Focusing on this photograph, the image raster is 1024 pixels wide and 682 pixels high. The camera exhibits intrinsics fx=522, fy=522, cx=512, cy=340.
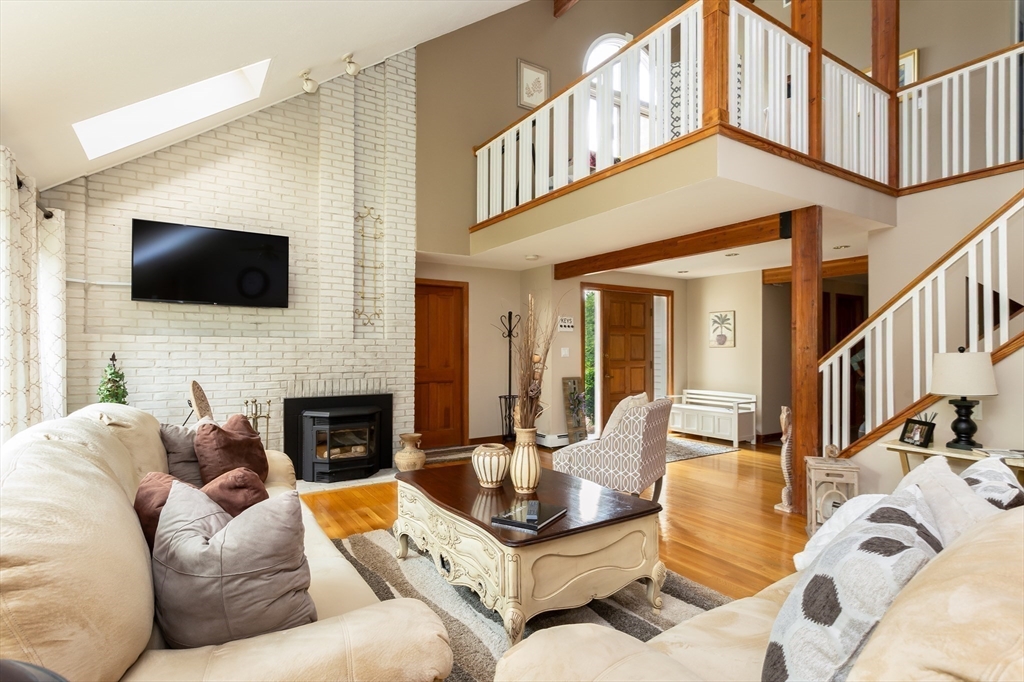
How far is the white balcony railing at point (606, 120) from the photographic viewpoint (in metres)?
3.44

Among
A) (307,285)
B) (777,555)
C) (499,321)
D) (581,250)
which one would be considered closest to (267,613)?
(777,555)

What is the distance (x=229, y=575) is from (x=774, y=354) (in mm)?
7135

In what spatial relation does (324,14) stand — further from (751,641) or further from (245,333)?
(751,641)

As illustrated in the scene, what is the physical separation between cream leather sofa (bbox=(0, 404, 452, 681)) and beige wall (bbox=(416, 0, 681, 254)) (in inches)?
180

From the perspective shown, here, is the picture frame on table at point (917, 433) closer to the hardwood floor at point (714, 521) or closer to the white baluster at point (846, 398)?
the white baluster at point (846, 398)

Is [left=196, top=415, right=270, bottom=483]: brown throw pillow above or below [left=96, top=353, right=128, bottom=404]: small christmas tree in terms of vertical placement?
below

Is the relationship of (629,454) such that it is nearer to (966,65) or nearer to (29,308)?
(29,308)

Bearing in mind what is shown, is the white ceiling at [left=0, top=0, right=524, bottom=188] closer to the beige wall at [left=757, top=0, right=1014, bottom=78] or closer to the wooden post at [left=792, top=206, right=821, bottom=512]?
the wooden post at [left=792, top=206, right=821, bottom=512]

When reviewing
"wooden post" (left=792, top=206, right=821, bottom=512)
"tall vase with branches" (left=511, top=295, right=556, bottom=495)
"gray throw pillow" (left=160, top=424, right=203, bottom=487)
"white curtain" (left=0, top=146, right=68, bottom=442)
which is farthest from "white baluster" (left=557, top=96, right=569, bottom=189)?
"white curtain" (left=0, top=146, right=68, bottom=442)

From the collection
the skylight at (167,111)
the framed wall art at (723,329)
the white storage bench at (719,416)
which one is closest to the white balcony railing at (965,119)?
the framed wall art at (723,329)

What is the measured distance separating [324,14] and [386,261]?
2403mm

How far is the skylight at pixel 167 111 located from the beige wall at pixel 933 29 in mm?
5428

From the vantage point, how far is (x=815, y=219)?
3.79m

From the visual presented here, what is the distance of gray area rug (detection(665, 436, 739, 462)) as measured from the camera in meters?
5.92
